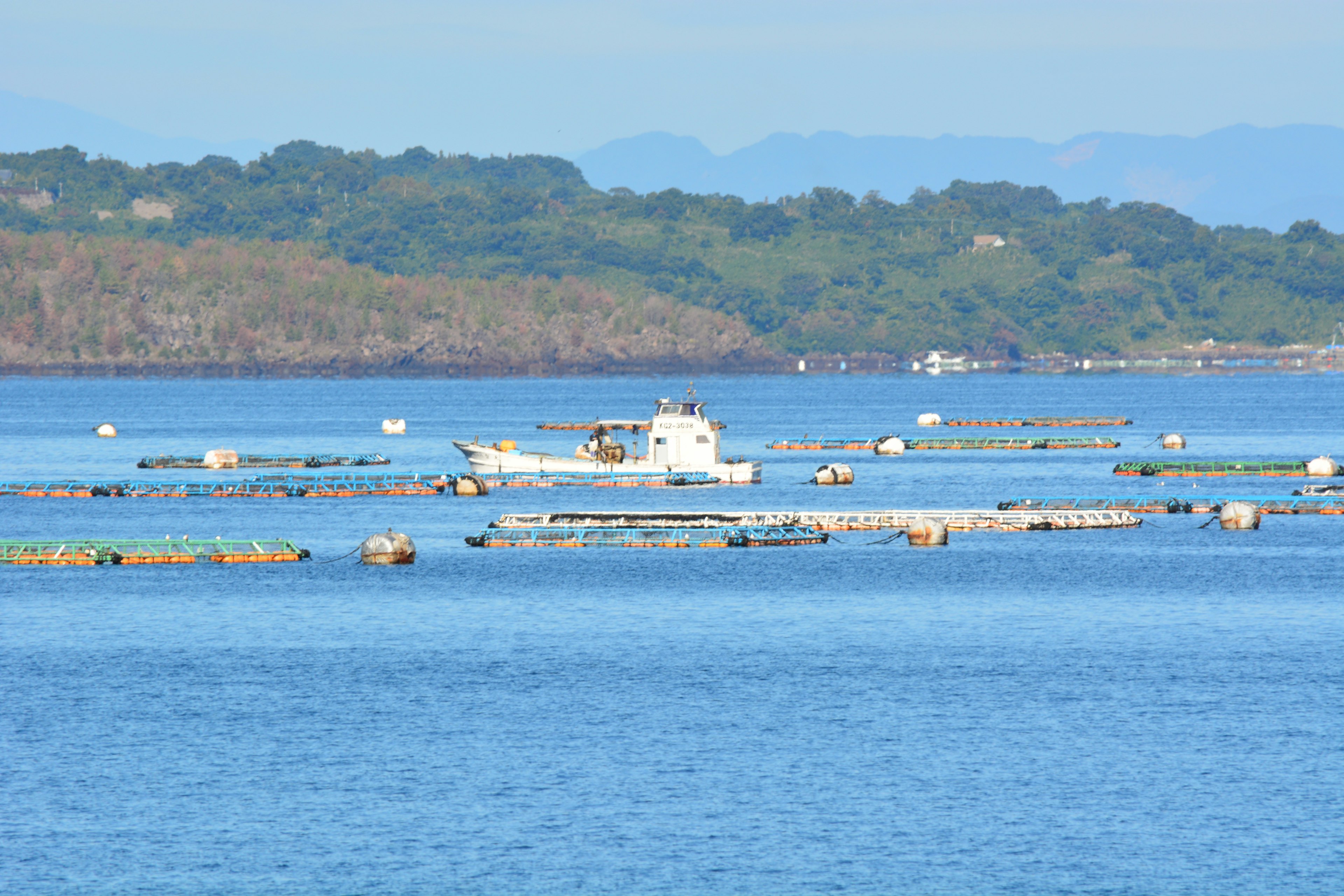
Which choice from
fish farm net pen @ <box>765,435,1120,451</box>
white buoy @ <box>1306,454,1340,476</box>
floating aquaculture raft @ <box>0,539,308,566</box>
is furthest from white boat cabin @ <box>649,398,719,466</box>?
white buoy @ <box>1306,454,1340,476</box>

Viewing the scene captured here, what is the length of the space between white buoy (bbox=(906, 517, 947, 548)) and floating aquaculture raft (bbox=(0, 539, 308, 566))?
30.7 meters

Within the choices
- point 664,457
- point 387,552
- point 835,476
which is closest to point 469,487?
point 664,457

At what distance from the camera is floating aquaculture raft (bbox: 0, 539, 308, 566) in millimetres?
78812

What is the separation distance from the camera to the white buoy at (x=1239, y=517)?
92.4 meters

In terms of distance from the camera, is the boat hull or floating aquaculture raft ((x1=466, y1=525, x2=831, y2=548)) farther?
the boat hull

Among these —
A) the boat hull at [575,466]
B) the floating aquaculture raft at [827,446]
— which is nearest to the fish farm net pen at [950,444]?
the floating aquaculture raft at [827,446]

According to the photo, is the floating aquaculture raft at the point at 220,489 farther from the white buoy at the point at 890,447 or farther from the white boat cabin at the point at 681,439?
the white buoy at the point at 890,447

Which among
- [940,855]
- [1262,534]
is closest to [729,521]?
[1262,534]

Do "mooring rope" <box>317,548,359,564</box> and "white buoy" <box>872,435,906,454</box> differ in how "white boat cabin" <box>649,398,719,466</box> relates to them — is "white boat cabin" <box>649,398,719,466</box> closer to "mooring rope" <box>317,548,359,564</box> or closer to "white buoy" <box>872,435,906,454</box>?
"mooring rope" <box>317,548,359,564</box>

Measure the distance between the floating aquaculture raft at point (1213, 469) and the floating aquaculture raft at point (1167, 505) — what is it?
83.0ft

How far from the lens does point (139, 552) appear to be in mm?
80938

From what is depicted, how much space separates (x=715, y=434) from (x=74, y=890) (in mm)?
90702

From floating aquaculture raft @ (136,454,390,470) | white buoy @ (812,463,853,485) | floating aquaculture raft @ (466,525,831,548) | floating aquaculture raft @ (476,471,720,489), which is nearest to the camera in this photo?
floating aquaculture raft @ (466,525,831,548)

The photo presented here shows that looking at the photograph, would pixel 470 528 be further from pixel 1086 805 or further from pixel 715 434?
pixel 1086 805
